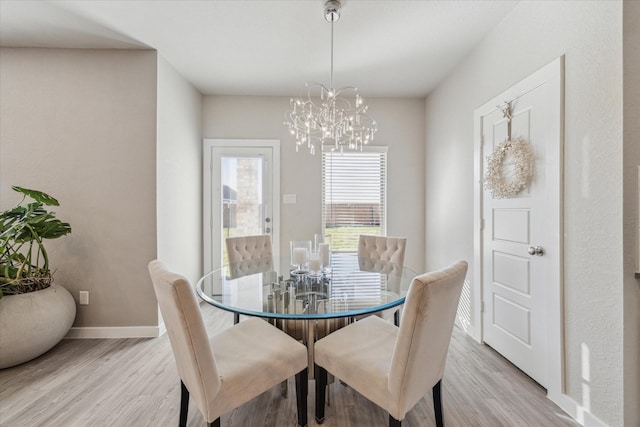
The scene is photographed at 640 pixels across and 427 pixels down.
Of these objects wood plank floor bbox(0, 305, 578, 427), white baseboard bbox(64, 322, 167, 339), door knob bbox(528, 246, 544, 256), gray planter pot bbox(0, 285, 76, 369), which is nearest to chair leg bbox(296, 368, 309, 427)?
wood plank floor bbox(0, 305, 578, 427)

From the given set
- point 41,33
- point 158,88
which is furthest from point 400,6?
point 41,33

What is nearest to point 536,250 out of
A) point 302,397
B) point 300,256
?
point 300,256

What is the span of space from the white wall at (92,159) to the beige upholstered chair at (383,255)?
6.60 ft

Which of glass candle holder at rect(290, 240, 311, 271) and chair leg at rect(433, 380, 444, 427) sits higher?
glass candle holder at rect(290, 240, 311, 271)

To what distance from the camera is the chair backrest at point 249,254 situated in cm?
237

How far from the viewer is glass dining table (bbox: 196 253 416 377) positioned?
1437 millimetres

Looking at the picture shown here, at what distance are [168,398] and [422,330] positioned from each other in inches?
67.7

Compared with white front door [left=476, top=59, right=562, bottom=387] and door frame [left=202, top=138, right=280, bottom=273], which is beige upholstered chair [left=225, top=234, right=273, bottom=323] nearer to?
door frame [left=202, top=138, right=280, bottom=273]

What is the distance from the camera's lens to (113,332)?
2.70m

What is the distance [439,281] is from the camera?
1.14 metres

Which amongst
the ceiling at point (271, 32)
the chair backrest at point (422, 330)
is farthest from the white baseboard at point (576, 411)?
the ceiling at point (271, 32)

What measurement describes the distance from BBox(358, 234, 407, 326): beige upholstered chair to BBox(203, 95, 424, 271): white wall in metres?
1.12

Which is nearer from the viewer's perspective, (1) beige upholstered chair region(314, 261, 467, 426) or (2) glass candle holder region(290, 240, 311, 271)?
(1) beige upholstered chair region(314, 261, 467, 426)

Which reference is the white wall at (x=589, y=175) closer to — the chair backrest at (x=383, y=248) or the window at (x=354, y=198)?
the chair backrest at (x=383, y=248)
